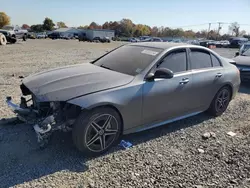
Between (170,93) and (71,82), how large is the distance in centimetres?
164

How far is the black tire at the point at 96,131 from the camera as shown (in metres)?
2.94

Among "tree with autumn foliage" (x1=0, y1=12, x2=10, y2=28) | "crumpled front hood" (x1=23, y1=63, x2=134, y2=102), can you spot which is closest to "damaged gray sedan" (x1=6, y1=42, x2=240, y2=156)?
"crumpled front hood" (x1=23, y1=63, x2=134, y2=102)

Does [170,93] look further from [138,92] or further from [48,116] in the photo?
[48,116]

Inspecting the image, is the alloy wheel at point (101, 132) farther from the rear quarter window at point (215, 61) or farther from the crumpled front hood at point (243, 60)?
the crumpled front hood at point (243, 60)

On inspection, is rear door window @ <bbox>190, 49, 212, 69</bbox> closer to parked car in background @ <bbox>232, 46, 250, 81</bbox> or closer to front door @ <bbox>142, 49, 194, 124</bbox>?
front door @ <bbox>142, 49, 194, 124</bbox>

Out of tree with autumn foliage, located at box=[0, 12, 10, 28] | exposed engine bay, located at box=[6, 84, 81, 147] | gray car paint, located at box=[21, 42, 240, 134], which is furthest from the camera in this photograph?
tree with autumn foliage, located at box=[0, 12, 10, 28]

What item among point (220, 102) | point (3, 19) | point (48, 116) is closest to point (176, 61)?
point (220, 102)

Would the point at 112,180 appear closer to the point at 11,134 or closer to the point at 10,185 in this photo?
the point at 10,185

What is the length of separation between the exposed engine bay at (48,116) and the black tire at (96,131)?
174mm

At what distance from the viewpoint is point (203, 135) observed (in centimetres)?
398

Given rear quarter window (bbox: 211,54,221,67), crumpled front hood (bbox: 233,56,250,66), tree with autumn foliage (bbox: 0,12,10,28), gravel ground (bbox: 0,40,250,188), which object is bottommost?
gravel ground (bbox: 0,40,250,188)

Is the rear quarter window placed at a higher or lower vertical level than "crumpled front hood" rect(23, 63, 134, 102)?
higher

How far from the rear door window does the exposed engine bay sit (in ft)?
7.94

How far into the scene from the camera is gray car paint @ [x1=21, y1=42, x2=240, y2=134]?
3.01m
